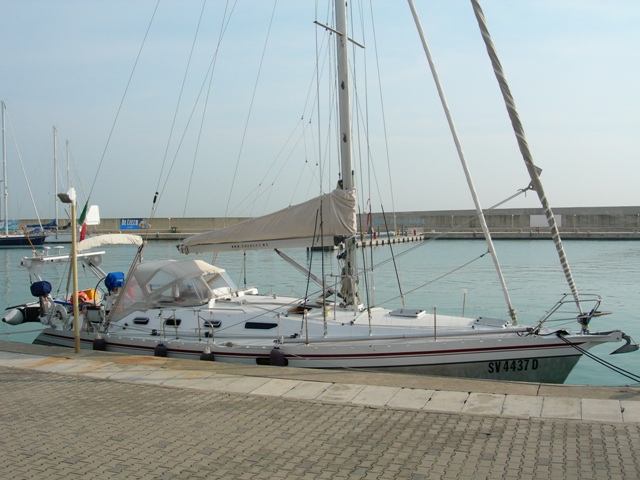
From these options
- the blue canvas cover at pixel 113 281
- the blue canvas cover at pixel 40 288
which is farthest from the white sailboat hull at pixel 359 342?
the blue canvas cover at pixel 40 288

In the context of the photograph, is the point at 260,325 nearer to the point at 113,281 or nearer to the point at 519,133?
the point at 113,281

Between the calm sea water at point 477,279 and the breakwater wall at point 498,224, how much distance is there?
5871 mm

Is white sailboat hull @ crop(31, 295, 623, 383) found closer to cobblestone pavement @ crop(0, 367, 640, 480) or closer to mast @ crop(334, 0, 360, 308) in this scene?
mast @ crop(334, 0, 360, 308)

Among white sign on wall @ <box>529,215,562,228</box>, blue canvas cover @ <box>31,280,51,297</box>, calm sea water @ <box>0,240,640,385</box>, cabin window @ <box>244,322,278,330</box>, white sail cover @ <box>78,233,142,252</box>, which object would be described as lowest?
calm sea water @ <box>0,240,640,385</box>

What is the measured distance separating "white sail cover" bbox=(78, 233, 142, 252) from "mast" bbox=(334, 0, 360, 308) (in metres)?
5.88

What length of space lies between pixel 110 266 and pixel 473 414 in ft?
146

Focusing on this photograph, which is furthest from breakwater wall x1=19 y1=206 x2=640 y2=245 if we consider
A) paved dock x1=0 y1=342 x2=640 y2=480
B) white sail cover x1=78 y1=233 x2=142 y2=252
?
paved dock x1=0 y1=342 x2=640 y2=480

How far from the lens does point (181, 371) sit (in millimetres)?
10078

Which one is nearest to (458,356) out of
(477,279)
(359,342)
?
(359,342)

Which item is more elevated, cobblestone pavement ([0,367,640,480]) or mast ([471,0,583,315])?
mast ([471,0,583,315])

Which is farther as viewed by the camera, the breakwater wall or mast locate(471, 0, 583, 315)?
the breakwater wall

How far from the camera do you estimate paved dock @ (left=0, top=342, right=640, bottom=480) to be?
612cm

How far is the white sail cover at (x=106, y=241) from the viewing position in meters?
16.7

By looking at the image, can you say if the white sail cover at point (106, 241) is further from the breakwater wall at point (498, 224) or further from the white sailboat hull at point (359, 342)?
the breakwater wall at point (498, 224)
